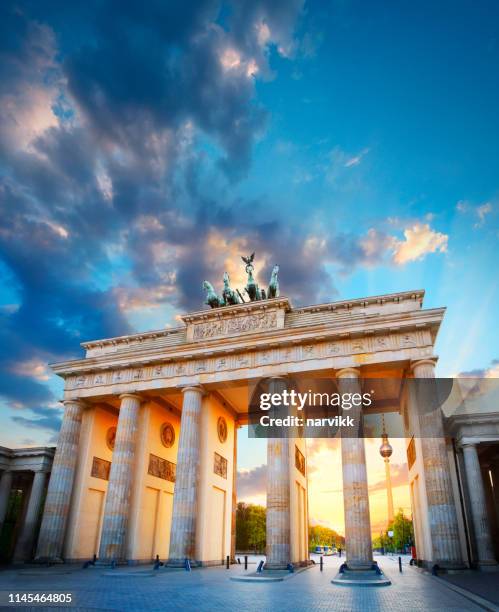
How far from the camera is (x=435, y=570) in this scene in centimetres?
1964

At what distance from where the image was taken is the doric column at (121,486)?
2559 cm

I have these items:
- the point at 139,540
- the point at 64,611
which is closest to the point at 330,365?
the point at 139,540

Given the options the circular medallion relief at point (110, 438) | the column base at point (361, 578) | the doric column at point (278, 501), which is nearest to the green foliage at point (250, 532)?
the circular medallion relief at point (110, 438)

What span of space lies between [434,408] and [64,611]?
18260 millimetres

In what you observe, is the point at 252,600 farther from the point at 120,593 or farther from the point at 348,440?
the point at 348,440

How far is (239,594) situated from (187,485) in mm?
12096

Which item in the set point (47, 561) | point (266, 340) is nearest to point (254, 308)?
point (266, 340)

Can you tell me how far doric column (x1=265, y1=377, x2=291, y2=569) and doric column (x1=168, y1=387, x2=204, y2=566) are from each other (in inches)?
176

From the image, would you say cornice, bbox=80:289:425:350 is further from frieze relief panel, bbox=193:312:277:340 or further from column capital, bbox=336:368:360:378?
column capital, bbox=336:368:360:378

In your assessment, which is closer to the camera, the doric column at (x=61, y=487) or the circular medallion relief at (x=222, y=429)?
the doric column at (x=61, y=487)

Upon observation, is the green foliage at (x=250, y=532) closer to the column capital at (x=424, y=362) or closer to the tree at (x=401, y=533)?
the tree at (x=401, y=533)

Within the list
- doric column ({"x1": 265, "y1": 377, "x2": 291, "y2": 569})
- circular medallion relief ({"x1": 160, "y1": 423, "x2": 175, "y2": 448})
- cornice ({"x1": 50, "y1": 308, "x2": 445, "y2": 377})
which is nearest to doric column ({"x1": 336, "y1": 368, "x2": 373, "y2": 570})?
cornice ({"x1": 50, "y1": 308, "x2": 445, "y2": 377})

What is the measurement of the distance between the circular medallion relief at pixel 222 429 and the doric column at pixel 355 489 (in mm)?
10531

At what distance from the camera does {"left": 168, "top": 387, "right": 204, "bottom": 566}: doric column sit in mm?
24188
